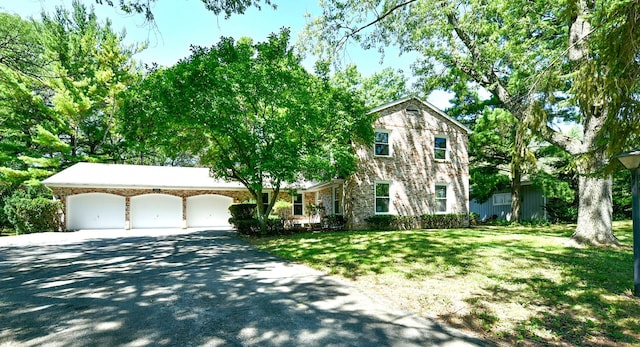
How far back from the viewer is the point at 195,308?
193 inches

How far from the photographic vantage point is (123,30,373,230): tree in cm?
1220

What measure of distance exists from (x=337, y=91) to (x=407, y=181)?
6.67 m

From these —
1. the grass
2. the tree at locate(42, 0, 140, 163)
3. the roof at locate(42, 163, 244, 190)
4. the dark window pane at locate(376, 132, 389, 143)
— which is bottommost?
the grass

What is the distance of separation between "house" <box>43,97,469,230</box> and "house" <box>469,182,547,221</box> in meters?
5.43

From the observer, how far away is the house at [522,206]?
68.8ft

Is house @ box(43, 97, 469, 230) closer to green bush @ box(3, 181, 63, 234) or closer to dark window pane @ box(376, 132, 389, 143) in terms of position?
dark window pane @ box(376, 132, 389, 143)

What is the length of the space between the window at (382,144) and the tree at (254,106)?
3719 millimetres

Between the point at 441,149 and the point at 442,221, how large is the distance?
162 inches

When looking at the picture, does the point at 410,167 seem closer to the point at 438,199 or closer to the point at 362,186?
the point at 438,199

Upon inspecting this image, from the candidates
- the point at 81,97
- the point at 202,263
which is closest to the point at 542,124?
the point at 202,263

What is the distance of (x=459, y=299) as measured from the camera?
17.2ft

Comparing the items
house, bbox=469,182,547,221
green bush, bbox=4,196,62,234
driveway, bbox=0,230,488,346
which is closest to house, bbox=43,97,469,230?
green bush, bbox=4,196,62,234

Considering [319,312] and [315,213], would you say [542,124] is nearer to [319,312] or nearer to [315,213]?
[319,312]

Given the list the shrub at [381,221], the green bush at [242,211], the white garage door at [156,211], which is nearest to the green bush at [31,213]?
the white garage door at [156,211]
